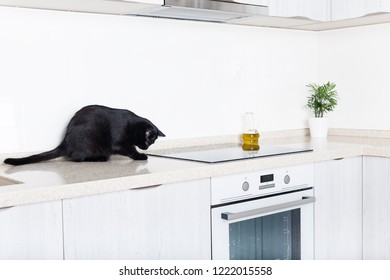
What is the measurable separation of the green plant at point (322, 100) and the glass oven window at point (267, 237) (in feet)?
3.16

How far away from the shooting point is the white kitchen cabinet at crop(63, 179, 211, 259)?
65.2 inches

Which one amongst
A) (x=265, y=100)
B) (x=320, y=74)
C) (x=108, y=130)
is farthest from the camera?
(x=320, y=74)

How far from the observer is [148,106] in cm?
254

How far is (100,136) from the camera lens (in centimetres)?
213

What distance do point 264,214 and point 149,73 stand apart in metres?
0.88

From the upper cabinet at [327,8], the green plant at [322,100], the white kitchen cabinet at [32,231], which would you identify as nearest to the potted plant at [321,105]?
the green plant at [322,100]

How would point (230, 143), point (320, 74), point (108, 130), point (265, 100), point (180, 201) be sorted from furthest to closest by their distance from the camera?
point (320, 74)
point (265, 100)
point (230, 143)
point (108, 130)
point (180, 201)

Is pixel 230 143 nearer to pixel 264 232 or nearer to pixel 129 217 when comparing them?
pixel 264 232

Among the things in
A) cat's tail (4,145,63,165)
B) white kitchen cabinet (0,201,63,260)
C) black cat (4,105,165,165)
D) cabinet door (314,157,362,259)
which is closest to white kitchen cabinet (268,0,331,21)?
cabinet door (314,157,362,259)

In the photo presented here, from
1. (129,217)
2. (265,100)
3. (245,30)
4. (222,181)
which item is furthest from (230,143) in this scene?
(129,217)

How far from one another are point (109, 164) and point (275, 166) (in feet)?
2.17

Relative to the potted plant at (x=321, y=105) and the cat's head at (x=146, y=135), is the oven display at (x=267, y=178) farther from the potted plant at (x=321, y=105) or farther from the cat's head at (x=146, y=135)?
the potted plant at (x=321, y=105)

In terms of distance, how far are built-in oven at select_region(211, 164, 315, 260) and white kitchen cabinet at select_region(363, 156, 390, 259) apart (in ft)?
1.04

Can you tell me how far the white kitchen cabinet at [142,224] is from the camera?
5.43ft
